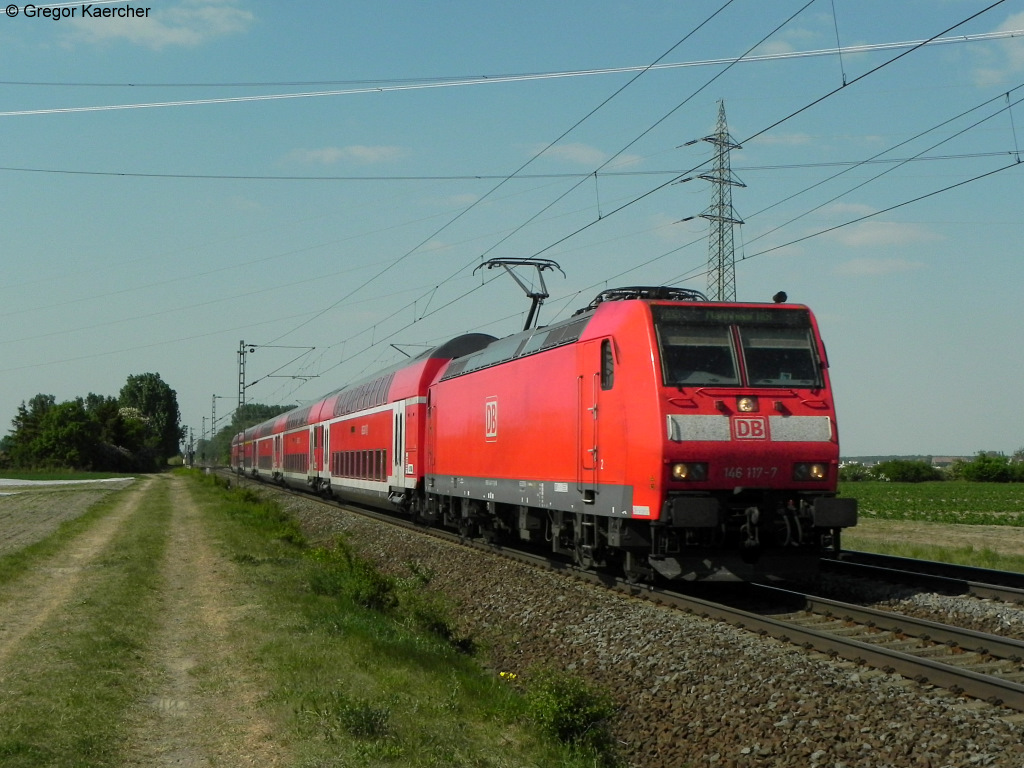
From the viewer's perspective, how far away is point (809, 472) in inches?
484

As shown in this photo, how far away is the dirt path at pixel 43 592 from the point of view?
10609mm

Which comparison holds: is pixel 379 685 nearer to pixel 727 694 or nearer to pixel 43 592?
pixel 727 694

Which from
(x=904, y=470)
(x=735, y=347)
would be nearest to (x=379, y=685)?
(x=735, y=347)

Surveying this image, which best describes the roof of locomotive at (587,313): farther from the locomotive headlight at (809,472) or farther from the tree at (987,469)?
the tree at (987,469)

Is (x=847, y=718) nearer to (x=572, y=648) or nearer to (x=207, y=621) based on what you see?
(x=572, y=648)

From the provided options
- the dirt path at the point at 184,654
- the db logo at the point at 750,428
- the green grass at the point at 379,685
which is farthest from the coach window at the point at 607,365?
the dirt path at the point at 184,654

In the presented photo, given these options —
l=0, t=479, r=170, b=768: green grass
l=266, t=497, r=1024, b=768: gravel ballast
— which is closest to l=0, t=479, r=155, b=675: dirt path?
l=0, t=479, r=170, b=768: green grass

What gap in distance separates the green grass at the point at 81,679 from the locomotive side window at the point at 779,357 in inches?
298

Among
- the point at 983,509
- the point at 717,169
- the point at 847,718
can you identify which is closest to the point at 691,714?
the point at 847,718

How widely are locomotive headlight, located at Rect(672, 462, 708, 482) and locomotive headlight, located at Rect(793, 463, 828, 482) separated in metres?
1.20

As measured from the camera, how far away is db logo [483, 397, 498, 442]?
17.9m

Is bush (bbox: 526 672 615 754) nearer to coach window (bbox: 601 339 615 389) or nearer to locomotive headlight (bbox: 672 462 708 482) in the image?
locomotive headlight (bbox: 672 462 708 482)

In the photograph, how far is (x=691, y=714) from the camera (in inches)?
306

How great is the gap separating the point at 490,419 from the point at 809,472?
7.19 metres
